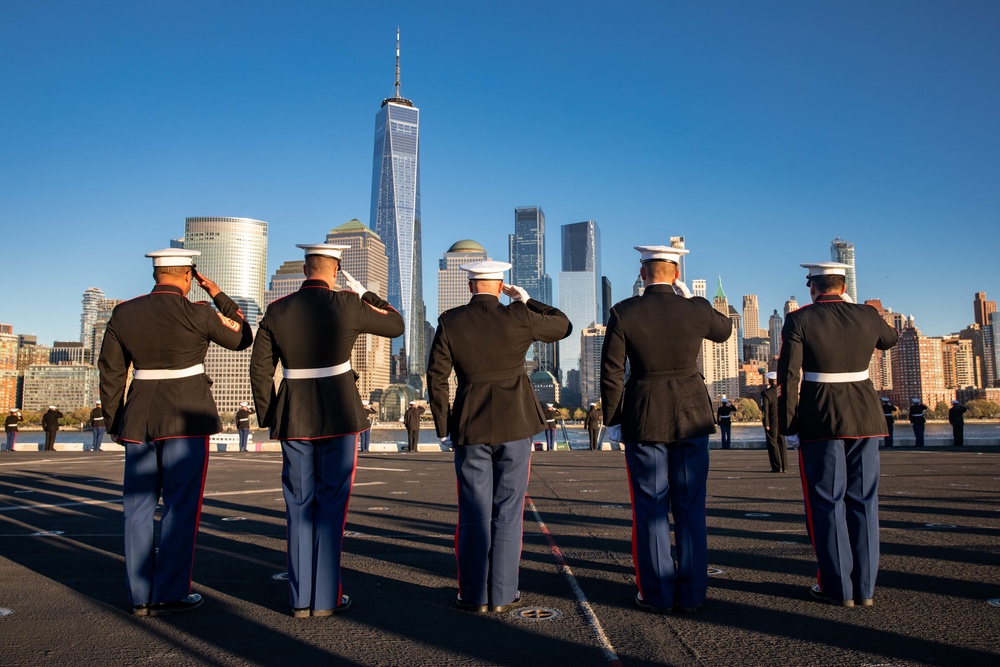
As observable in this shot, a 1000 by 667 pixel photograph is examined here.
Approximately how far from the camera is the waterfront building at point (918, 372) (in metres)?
144

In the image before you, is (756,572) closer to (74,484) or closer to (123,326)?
(123,326)

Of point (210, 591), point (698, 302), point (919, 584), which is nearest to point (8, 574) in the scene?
point (210, 591)

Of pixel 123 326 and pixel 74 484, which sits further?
pixel 74 484

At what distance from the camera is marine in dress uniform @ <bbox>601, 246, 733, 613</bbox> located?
4.28 meters

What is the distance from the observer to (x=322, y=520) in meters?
4.37

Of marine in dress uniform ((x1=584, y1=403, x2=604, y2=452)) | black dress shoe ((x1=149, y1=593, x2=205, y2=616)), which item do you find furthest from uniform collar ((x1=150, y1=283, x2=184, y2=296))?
marine in dress uniform ((x1=584, y1=403, x2=604, y2=452))

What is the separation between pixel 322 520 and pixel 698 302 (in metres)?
2.75

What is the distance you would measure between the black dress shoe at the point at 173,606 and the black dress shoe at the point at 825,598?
3.77 m

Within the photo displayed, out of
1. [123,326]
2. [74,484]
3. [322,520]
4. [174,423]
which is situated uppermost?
[123,326]

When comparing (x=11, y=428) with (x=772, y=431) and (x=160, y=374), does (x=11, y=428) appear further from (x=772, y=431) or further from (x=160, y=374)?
(x=160, y=374)

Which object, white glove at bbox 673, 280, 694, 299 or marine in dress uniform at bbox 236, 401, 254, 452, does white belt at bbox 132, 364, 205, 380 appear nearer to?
white glove at bbox 673, 280, 694, 299

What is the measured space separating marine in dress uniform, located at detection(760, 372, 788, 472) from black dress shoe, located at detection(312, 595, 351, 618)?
9.97 meters

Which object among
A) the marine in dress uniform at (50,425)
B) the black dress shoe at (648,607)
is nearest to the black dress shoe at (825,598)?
the black dress shoe at (648,607)

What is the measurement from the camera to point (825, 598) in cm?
436
